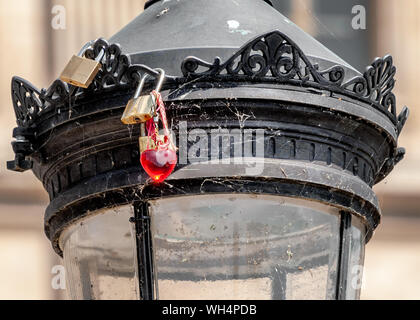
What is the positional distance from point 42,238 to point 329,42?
2821mm

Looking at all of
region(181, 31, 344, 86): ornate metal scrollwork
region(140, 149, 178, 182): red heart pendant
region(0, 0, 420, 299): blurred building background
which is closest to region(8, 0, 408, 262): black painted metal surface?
region(181, 31, 344, 86): ornate metal scrollwork

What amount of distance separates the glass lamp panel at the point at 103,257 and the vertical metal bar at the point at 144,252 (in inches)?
1.0

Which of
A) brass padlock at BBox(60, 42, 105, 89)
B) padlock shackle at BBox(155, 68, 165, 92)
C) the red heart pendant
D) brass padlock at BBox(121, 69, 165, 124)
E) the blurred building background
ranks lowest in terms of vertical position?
the red heart pendant

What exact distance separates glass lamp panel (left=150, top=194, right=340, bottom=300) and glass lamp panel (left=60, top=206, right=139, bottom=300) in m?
0.08

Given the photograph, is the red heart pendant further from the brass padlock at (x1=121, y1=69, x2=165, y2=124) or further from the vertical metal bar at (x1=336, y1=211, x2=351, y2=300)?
the vertical metal bar at (x1=336, y1=211, x2=351, y2=300)

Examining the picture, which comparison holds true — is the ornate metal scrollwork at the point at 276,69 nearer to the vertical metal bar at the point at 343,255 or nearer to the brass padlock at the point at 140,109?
the brass padlock at the point at 140,109

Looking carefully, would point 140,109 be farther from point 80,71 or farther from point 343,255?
point 343,255

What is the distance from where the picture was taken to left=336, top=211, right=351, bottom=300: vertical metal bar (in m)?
3.71

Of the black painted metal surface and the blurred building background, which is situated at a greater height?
the blurred building background

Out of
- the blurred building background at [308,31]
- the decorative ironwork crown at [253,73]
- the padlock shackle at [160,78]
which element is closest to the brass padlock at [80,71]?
the decorative ironwork crown at [253,73]

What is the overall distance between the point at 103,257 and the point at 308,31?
9.12 m

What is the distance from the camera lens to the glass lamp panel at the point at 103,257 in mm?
3670

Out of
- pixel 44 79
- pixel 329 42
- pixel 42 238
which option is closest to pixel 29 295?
pixel 42 238
